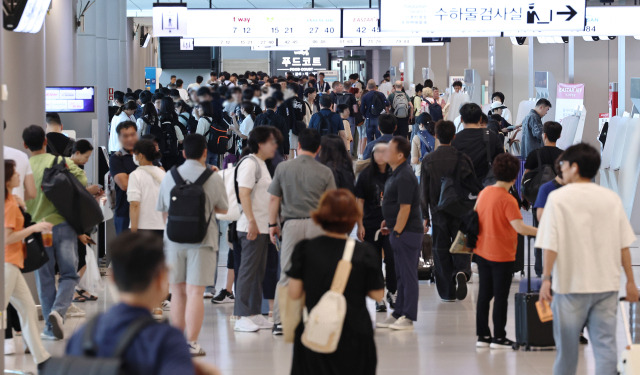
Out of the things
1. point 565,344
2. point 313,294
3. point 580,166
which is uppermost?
point 580,166

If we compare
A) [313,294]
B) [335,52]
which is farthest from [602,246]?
[335,52]

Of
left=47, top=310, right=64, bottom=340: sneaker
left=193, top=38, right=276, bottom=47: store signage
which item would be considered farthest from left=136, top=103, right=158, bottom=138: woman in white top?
left=193, top=38, right=276, bottom=47: store signage

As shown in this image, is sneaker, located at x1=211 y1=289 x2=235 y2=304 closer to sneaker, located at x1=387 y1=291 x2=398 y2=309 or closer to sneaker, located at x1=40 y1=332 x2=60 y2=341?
sneaker, located at x1=387 y1=291 x2=398 y2=309

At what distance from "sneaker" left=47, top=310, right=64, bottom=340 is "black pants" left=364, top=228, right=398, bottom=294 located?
240 centimetres

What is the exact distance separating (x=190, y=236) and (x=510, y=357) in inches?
87.7

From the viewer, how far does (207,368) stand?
2.67 meters

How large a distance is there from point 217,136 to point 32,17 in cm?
235

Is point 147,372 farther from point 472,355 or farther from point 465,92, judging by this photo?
point 465,92

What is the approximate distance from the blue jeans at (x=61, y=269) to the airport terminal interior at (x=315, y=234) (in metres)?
0.02

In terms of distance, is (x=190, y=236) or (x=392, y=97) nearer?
(x=190, y=236)

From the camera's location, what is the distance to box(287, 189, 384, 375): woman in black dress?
412 centimetres

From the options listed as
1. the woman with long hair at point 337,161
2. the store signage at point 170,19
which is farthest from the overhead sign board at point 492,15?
the store signage at point 170,19

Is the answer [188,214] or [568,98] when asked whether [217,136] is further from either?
[568,98]

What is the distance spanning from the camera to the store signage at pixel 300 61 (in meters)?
38.4
